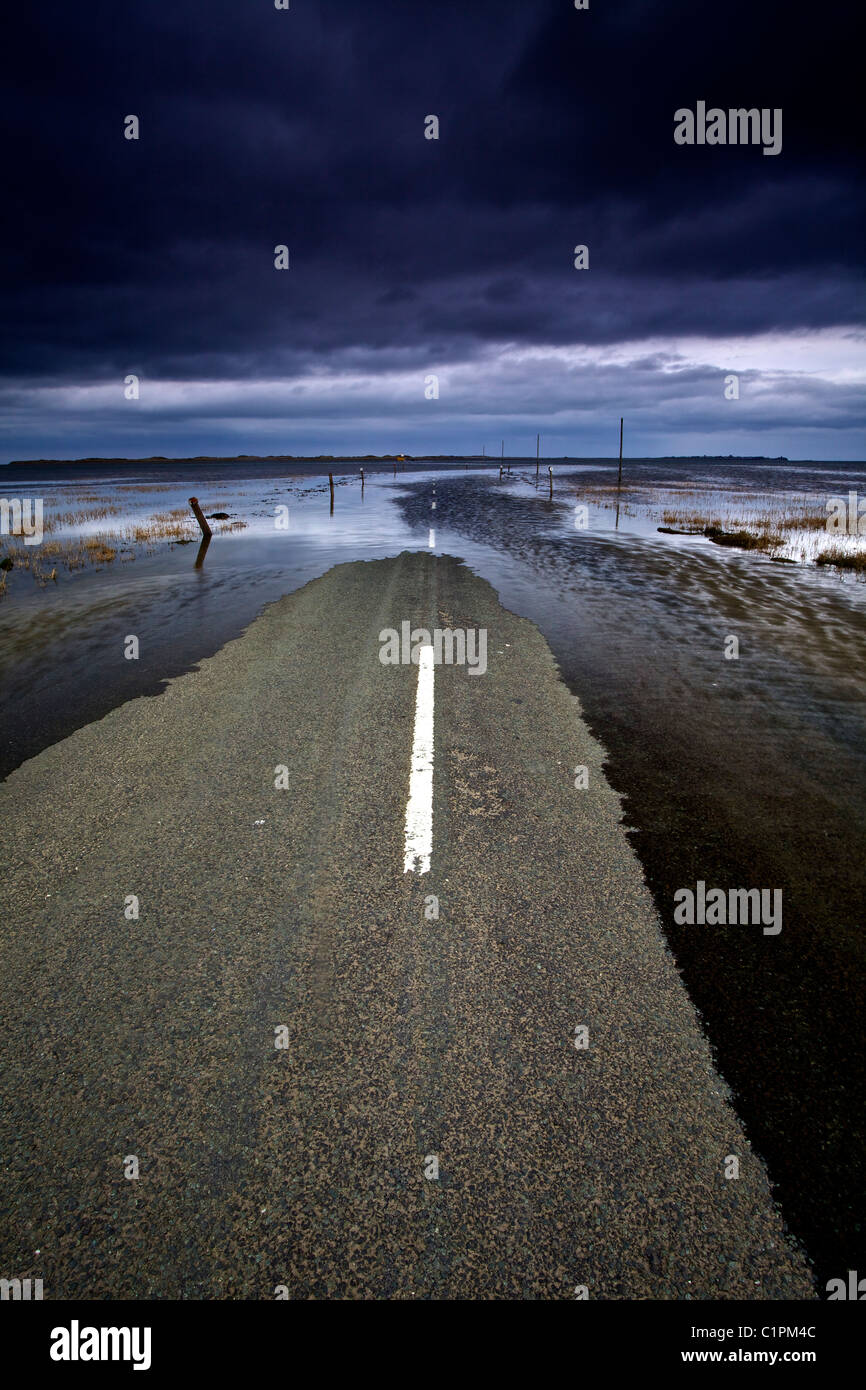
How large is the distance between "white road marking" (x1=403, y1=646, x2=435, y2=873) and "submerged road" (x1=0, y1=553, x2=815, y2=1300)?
4cm

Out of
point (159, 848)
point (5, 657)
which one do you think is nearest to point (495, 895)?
point (159, 848)

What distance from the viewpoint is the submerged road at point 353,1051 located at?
211cm

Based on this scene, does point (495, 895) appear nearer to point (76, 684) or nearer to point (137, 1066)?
point (137, 1066)

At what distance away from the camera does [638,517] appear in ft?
111

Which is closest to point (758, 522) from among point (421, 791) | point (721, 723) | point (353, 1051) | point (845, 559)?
point (845, 559)

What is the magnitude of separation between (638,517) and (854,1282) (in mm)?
35331

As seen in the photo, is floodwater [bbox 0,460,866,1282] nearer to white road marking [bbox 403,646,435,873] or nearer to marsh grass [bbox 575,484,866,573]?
white road marking [bbox 403,646,435,873]

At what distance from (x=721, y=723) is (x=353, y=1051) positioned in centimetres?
530

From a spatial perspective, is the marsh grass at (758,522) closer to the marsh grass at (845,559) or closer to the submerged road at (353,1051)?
the marsh grass at (845,559)

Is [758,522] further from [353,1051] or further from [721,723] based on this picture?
[353,1051]

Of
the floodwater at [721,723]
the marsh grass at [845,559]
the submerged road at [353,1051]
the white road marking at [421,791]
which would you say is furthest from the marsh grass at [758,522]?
the submerged road at [353,1051]

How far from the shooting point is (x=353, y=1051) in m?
2.79

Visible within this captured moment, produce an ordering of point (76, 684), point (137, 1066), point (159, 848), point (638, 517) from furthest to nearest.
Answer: point (638, 517) < point (76, 684) < point (159, 848) < point (137, 1066)

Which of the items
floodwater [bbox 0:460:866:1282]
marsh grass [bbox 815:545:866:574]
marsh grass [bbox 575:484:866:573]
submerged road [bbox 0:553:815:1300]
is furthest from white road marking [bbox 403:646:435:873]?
marsh grass [bbox 575:484:866:573]
